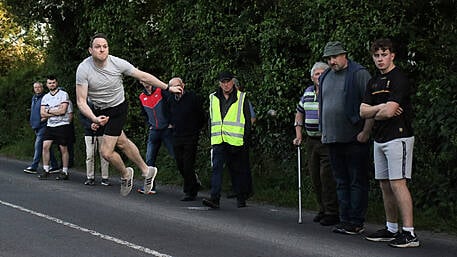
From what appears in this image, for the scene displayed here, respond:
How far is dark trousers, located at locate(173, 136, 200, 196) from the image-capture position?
12.1 metres

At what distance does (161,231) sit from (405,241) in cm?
275

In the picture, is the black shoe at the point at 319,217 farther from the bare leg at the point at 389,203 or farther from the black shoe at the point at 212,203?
the black shoe at the point at 212,203

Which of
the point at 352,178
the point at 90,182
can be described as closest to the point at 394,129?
the point at 352,178

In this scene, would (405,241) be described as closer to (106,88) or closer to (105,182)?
(106,88)

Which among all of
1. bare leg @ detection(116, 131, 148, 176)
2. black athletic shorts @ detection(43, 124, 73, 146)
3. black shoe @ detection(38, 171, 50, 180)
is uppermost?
black athletic shorts @ detection(43, 124, 73, 146)

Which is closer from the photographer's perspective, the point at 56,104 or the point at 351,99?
the point at 351,99

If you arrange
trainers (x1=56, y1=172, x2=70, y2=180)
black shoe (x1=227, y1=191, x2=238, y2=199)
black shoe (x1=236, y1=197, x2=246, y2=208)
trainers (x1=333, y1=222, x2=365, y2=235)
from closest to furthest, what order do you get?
trainers (x1=333, y1=222, x2=365, y2=235)
black shoe (x1=236, y1=197, x2=246, y2=208)
black shoe (x1=227, y1=191, x2=238, y2=199)
trainers (x1=56, y1=172, x2=70, y2=180)

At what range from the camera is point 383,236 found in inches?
332

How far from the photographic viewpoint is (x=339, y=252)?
777 centimetres

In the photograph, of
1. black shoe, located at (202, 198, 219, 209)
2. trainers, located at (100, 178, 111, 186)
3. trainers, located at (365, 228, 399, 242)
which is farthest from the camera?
trainers, located at (100, 178, 111, 186)

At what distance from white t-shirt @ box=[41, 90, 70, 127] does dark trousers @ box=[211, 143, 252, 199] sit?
16.3ft

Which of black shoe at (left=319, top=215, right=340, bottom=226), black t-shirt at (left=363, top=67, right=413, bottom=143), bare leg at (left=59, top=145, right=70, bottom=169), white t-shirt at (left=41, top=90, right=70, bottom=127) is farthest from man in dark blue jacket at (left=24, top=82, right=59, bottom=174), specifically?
black t-shirt at (left=363, top=67, right=413, bottom=143)

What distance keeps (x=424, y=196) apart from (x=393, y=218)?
190cm

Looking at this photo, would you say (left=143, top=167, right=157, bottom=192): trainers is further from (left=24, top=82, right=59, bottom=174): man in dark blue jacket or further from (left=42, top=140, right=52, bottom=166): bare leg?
(left=24, top=82, right=59, bottom=174): man in dark blue jacket
